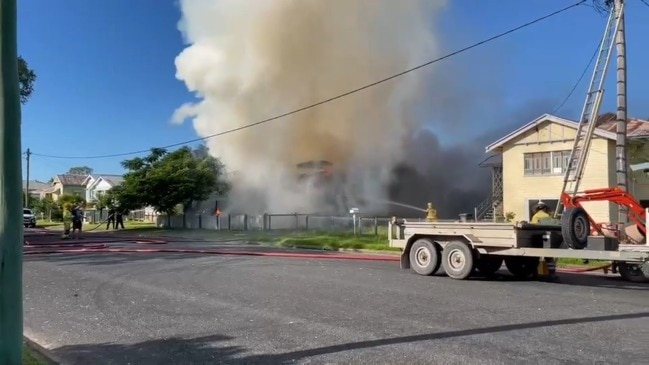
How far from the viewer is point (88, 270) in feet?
39.8

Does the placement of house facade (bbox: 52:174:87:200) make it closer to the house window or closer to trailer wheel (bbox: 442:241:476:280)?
the house window

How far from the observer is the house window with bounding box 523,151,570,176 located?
2602 cm

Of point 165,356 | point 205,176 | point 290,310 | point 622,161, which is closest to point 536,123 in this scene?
point 622,161

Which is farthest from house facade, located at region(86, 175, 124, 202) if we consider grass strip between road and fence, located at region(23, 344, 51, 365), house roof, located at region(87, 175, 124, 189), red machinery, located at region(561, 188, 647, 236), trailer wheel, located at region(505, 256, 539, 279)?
grass strip between road and fence, located at region(23, 344, 51, 365)

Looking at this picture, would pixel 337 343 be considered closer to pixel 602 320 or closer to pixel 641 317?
pixel 602 320

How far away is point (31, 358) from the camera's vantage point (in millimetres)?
4887

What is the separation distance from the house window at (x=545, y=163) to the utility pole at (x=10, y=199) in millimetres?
25326

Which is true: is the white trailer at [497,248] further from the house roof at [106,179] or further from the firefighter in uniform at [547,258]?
the house roof at [106,179]

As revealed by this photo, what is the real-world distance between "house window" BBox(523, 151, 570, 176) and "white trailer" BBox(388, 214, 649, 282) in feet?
53.1

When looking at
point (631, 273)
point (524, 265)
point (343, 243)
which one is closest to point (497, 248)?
point (524, 265)

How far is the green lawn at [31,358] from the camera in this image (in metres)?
4.74

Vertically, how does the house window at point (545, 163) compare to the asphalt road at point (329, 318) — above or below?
above

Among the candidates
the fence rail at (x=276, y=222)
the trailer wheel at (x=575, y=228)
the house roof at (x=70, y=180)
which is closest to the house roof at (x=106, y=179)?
the house roof at (x=70, y=180)

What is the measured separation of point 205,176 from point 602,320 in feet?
100
